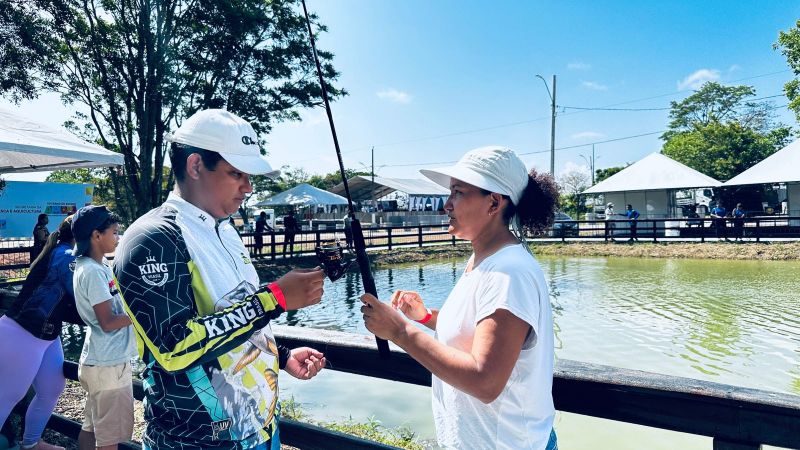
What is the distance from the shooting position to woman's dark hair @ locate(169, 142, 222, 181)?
1545 mm

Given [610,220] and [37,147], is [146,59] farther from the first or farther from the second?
[610,220]

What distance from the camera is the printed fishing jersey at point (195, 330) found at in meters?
1.32

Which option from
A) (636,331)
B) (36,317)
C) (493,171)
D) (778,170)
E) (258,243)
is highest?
(778,170)

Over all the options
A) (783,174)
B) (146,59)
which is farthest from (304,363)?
(783,174)

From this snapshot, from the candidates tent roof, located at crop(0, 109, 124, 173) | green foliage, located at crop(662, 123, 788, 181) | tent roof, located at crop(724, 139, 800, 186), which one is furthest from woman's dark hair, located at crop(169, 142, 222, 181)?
green foliage, located at crop(662, 123, 788, 181)

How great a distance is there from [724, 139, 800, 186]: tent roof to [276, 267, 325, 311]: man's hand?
26169mm

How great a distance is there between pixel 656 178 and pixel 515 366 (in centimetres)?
2789

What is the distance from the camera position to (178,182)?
1.60 metres

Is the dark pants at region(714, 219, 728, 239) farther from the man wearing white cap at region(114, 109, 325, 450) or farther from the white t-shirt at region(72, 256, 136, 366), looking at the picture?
the man wearing white cap at region(114, 109, 325, 450)

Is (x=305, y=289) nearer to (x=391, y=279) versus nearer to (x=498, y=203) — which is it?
(x=498, y=203)

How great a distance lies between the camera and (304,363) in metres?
1.92

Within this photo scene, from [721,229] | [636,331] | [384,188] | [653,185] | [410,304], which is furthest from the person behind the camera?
[384,188]

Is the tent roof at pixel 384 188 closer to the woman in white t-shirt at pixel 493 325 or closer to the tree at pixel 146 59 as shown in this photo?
the tree at pixel 146 59

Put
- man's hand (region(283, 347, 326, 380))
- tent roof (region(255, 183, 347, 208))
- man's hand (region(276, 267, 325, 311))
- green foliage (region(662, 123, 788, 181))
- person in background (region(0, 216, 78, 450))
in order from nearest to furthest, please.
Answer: man's hand (region(276, 267, 325, 311)), man's hand (region(283, 347, 326, 380)), person in background (region(0, 216, 78, 450)), tent roof (region(255, 183, 347, 208)), green foliage (region(662, 123, 788, 181))
